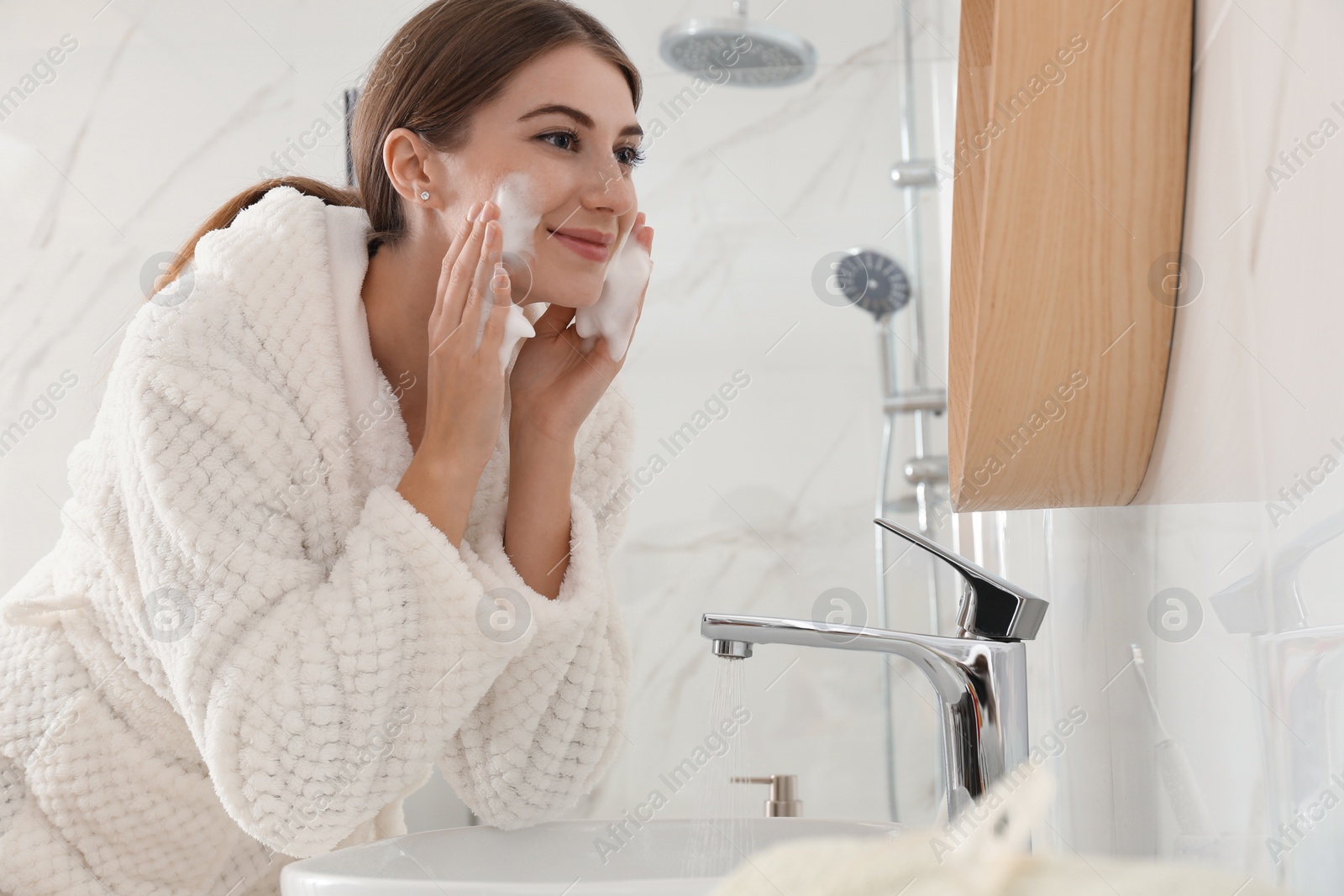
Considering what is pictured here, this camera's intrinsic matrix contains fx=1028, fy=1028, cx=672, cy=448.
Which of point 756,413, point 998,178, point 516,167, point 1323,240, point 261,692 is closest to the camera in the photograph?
point 1323,240

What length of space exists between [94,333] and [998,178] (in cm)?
136

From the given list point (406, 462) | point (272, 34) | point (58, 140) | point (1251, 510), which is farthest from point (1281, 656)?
point (58, 140)

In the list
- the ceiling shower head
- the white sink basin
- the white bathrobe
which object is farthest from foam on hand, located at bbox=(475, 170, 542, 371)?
the ceiling shower head

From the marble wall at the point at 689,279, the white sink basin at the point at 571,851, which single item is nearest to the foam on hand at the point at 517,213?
the white sink basin at the point at 571,851

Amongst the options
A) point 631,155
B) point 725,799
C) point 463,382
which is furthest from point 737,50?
point 725,799

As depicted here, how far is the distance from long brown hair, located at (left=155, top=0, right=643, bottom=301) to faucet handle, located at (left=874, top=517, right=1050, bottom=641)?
489mm

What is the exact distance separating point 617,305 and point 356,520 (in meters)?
0.26

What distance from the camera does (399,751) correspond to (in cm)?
62

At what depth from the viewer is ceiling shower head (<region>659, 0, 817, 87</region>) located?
115 centimetres

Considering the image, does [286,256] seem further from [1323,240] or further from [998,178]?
[1323,240]

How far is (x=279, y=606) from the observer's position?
0.61 meters

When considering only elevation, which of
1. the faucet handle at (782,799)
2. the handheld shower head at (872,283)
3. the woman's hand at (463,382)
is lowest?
the faucet handle at (782,799)

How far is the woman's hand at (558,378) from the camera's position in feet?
2.50

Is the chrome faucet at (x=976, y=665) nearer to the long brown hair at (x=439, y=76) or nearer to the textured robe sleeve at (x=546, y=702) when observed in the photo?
the textured robe sleeve at (x=546, y=702)
